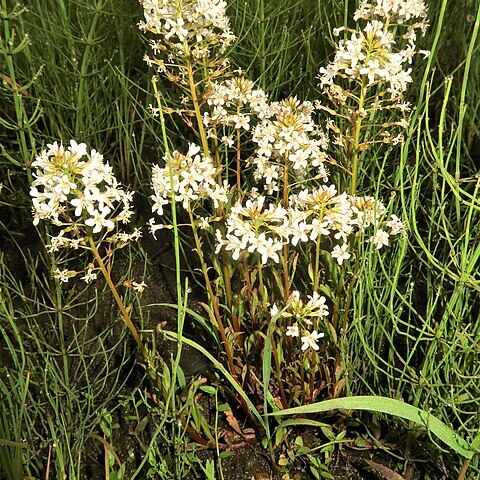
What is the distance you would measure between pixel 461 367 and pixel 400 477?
35 cm

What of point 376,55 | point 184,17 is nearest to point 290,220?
point 376,55

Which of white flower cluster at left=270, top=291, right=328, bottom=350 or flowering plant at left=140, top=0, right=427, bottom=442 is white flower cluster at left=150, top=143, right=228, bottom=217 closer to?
flowering plant at left=140, top=0, right=427, bottom=442

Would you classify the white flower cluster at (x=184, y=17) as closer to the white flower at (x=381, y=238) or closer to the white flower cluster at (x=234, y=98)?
the white flower cluster at (x=234, y=98)

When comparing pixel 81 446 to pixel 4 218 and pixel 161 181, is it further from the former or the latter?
pixel 4 218

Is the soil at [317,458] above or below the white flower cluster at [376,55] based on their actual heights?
below

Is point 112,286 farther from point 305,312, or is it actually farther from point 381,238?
point 381,238

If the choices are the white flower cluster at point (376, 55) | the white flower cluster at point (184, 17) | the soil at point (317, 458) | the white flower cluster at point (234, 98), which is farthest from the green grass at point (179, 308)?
the white flower cluster at point (184, 17)

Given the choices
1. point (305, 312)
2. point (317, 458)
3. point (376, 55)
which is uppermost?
point (376, 55)

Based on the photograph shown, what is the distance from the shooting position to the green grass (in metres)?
1.56

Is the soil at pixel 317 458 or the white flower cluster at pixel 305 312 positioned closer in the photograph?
the white flower cluster at pixel 305 312

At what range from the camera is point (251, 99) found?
1.69 meters

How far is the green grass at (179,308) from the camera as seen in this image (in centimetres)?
156

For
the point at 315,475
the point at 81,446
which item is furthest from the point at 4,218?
the point at 315,475

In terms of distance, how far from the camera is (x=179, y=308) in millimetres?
1323
